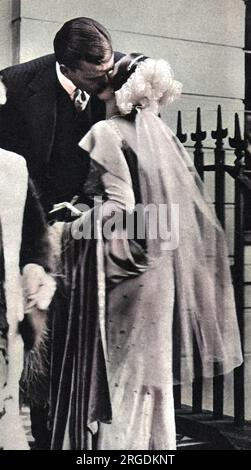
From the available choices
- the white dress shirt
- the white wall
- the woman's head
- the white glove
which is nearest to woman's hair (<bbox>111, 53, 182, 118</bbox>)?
the woman's head

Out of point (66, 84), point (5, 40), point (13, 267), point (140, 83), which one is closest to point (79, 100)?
point (66, 84)

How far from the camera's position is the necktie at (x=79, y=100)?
4.56 m

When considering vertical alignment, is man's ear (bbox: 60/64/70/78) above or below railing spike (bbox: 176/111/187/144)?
above

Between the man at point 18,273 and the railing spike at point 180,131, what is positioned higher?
the railing spike at point 180,131

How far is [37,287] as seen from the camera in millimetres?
4539

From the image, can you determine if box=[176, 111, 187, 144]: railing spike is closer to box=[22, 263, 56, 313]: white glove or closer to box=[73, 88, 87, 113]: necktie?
box=[73, 88, 87, 113]: necktie

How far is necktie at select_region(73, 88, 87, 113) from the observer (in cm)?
456

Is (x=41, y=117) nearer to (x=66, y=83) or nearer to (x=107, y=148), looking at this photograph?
(x=66, y=83)

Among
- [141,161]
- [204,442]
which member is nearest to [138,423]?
[204,442]

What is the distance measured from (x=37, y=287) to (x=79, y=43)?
1452 mm

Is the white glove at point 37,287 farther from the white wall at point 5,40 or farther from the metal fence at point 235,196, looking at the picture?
the white wall at point 5,40

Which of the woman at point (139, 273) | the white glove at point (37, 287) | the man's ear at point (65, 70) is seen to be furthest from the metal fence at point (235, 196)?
the white glove at point (37, 287)

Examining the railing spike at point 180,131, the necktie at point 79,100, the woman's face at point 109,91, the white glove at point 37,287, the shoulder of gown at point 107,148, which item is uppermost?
the woman's face at point 109,91

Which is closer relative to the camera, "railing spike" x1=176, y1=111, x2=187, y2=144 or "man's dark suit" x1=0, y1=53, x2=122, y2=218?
"man's dark suit" x1=0, y1=53, x2=122, y2=218
